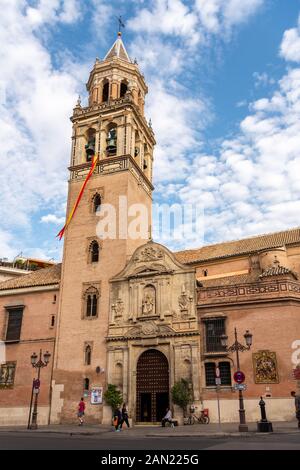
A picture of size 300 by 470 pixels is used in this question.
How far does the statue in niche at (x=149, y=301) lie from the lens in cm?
2966

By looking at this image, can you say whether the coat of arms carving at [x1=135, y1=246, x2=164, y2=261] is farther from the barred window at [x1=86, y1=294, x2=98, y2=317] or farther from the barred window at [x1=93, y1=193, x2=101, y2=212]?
the barred window at [x1=93, y1=193, x2=101, y2=212]

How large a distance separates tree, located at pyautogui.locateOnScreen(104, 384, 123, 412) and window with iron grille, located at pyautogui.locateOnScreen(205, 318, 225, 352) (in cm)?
633

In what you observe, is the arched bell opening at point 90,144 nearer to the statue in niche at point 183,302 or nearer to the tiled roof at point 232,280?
the tiled roof at point 232,280

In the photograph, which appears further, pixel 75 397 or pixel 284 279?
pixel 75 397

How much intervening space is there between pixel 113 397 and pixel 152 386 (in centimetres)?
255

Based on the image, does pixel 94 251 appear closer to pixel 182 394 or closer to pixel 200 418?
pixel 182 394

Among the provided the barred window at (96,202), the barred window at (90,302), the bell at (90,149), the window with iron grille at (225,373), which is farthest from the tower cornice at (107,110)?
the window with iron grille at (225,373)

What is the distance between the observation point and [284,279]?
27.2 m

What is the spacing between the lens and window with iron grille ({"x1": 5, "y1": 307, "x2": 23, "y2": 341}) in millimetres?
33312

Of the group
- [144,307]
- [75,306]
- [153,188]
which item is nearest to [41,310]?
[75,306]

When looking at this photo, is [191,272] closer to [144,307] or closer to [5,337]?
[144,307]

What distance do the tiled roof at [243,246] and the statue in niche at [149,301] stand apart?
559 centimetres

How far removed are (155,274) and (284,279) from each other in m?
8.55

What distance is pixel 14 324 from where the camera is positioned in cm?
3384
